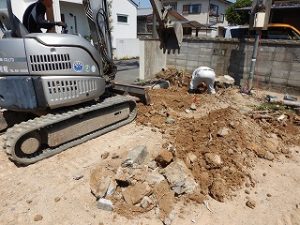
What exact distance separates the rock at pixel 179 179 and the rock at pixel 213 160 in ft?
1.20

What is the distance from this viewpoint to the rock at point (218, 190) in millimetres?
3352

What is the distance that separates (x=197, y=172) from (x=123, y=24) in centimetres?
1739

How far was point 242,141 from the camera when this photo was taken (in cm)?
436

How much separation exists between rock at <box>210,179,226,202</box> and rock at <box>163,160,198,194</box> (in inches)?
8.8

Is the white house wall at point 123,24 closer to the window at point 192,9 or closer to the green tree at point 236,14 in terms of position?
the green tree at point 236,14

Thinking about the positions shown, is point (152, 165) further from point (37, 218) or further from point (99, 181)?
point (37, 218)

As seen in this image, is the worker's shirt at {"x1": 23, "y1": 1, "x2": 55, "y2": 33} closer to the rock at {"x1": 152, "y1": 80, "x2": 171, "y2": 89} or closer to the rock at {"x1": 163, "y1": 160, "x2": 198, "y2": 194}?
the rock at {"x1": 163, "y1": 160, "x2": 198, "y2": 194}

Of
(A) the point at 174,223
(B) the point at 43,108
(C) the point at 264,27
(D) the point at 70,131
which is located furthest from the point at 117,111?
(C) the point at 264,27

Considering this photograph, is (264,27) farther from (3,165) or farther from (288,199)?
(3,165)

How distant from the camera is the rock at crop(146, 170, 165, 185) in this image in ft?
11.2

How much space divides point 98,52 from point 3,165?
91.8 inches

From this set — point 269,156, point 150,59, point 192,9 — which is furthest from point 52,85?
point 192,9

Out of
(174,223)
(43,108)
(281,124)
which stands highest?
(43,108)

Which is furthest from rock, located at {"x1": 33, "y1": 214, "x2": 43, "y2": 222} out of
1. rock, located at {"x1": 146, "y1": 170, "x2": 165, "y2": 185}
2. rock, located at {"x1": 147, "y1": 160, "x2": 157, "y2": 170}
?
rock, located at {"x1": 147, "y1": 160, "x2": 157, "y2": 170}
